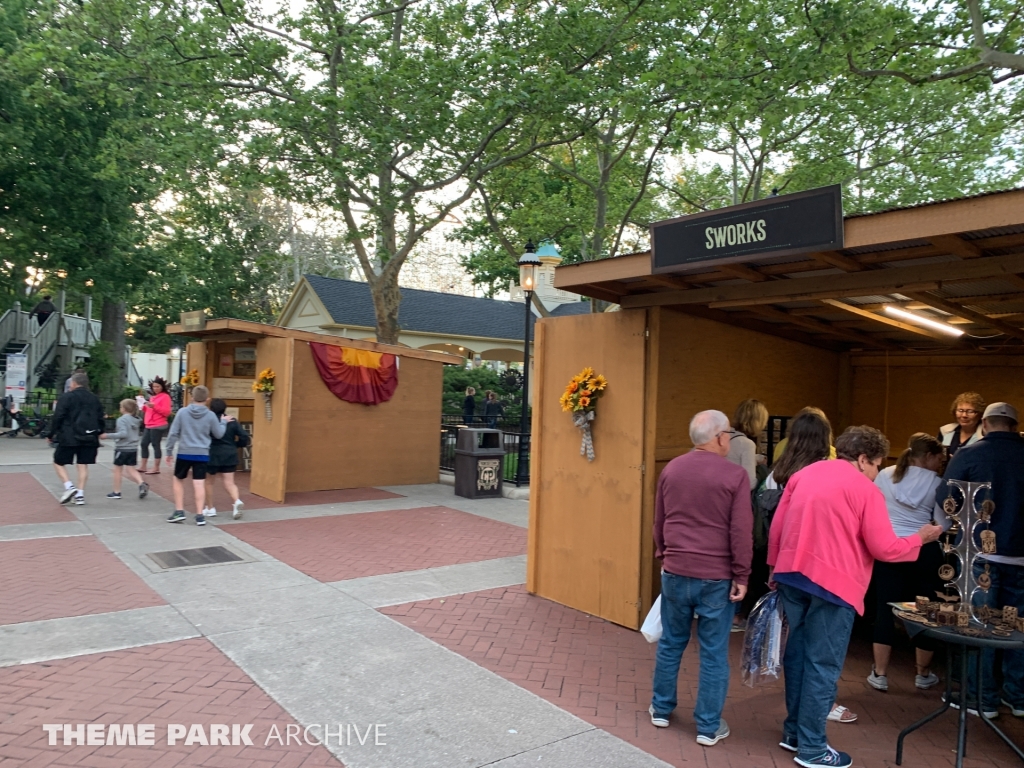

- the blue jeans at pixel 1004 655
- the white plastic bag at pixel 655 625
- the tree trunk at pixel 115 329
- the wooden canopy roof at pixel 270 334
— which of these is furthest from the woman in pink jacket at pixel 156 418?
the tree trunk at pixel 115 329

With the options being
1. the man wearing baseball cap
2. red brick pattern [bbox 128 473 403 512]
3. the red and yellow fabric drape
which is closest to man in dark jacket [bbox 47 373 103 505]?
red brick pattern [bbox 128 473 403 512]

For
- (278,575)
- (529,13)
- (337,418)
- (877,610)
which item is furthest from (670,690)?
(529,13)

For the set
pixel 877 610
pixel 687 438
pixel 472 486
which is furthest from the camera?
Result: pixel 472 486

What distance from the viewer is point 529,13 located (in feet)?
42.7

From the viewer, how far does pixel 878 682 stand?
4.44 m

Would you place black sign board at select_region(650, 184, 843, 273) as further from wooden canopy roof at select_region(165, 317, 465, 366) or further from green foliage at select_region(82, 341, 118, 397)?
green foliage at select_region(82, 341, 118, 397)

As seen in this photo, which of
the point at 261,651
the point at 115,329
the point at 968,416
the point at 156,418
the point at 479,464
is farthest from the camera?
the point at 115,329

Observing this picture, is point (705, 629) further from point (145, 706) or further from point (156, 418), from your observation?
point (156, 418)

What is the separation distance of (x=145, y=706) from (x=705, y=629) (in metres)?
3.07

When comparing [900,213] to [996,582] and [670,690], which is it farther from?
[670,690]

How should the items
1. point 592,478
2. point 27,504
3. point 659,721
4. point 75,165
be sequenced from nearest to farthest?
point 659,721, point 592,478, point 27,504, point 75,165

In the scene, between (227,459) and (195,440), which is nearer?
(195,440)

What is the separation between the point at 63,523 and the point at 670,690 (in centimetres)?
791

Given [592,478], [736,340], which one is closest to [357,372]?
[592,478]
